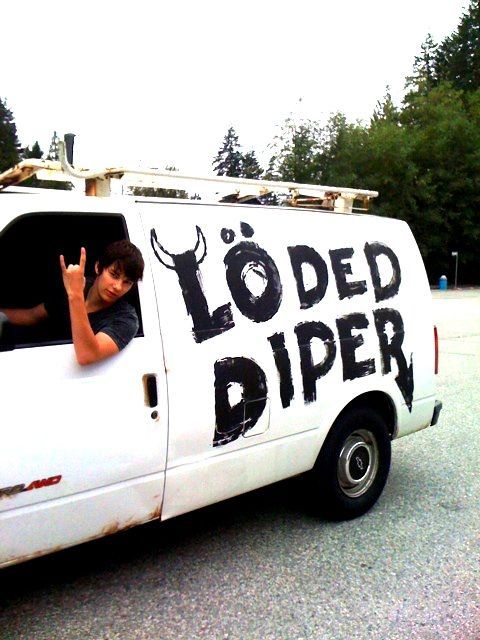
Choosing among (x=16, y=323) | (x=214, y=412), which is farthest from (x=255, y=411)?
(x=16, y=323)

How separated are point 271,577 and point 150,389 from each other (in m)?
1.30

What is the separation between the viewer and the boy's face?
2.98 meters

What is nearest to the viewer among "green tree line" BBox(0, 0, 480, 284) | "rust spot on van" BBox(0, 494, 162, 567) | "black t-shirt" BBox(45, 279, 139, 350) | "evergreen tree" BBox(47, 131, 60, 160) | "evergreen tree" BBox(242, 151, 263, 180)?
"rust spot on van" BBox(0, 494, 162, 567)

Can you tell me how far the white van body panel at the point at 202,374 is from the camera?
2729 mm

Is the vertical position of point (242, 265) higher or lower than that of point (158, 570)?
higher

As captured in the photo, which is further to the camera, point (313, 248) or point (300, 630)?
point (313, 248)

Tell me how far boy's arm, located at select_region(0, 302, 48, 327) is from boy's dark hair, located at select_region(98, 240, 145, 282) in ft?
1.38

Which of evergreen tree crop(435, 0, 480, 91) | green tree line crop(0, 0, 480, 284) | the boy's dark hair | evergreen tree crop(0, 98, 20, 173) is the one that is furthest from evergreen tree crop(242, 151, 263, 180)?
the boy's dark hair

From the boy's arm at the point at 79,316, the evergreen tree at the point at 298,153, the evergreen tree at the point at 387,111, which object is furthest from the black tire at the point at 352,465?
the evergreen tree at the point at 387,111

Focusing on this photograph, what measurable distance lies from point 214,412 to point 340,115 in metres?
41.5

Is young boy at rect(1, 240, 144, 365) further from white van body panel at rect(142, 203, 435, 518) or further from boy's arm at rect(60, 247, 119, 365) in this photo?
white van body panel at rect(142, 203, 435, 518)

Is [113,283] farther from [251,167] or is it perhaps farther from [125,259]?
[251,167]

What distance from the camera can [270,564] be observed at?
3.68 metres

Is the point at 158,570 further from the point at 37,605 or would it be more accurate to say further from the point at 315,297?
the point at 315,297
